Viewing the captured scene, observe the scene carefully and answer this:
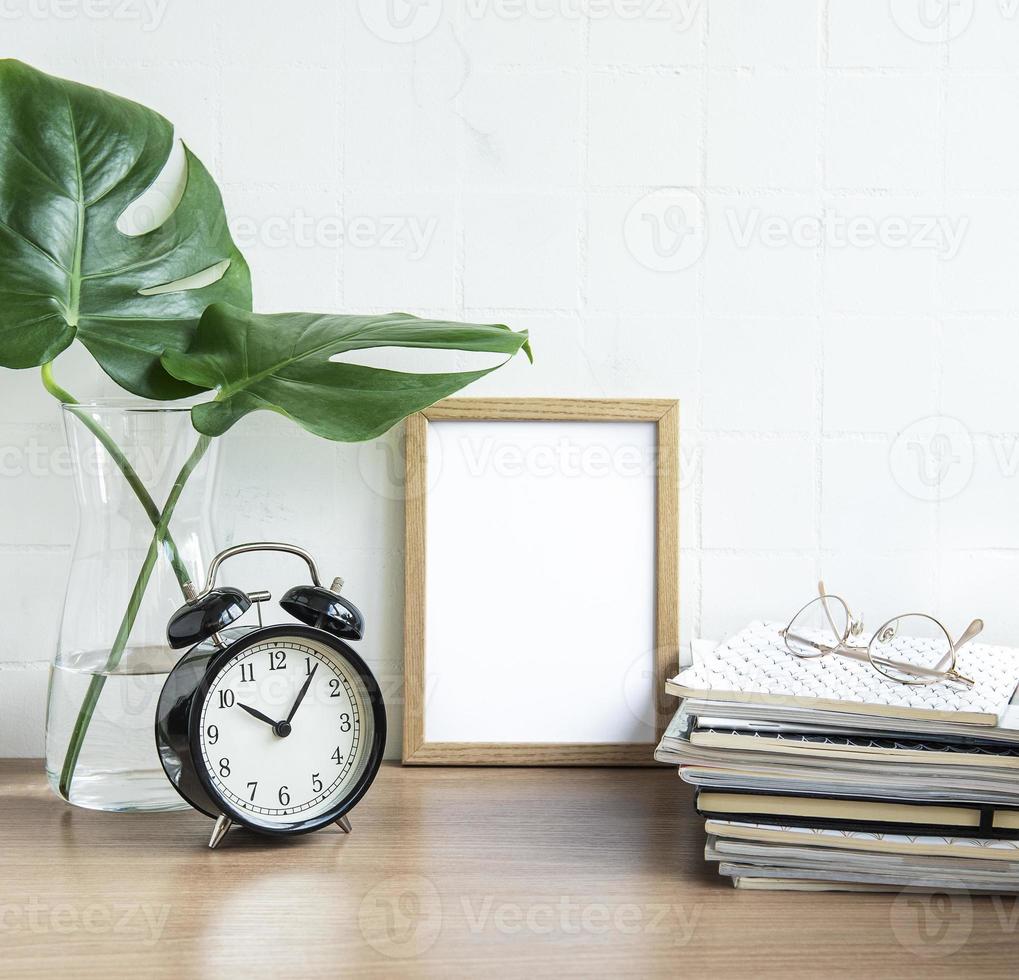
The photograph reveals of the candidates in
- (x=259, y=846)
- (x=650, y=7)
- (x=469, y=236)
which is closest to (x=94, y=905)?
(x=259, y=846)

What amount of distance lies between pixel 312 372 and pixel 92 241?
0.25m

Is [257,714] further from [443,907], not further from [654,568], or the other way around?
[654,568]

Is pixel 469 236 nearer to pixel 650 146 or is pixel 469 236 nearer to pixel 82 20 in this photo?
pixel 650 146

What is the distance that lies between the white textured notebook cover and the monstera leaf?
22.6 inches

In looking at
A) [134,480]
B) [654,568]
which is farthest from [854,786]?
[134,480]

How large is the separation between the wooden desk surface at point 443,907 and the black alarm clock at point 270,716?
0.13 feet

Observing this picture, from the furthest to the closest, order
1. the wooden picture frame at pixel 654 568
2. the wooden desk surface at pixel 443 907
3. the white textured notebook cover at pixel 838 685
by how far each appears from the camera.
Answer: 1. the wooden picture frame at pixel 654 568
2. the white textured notebook cover at pixel 838 685
3. the wooden desk surface at pixel 443 907

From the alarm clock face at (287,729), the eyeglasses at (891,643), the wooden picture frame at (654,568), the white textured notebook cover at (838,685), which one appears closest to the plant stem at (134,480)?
the alarm clock face at (287,729)

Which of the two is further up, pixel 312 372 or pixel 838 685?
pixel 312 372

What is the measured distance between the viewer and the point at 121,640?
0.91 meters

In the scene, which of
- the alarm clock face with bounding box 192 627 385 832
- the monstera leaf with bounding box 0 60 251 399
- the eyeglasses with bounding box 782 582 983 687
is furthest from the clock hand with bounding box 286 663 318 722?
the eyeglasses with bounding box 782 582 983 687

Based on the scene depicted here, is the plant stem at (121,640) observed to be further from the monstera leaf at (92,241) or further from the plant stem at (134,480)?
the monstera leaf at (92,241)


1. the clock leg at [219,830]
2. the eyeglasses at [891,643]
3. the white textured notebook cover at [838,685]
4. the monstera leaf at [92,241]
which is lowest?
the clock leg at [219,830]

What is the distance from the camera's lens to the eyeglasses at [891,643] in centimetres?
84
